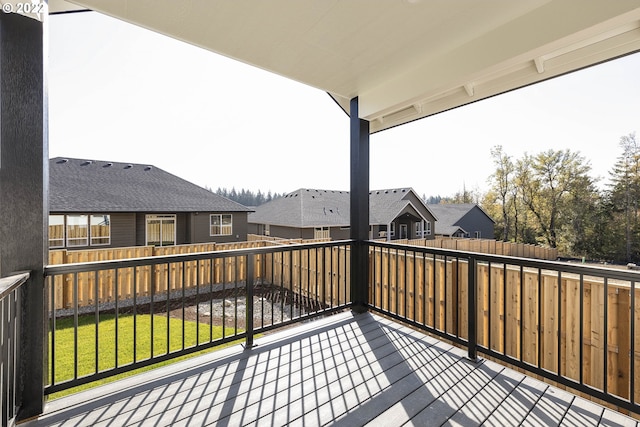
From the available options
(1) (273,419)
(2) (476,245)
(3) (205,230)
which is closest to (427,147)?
(2) (476,245)

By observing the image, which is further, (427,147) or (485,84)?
(427,147)

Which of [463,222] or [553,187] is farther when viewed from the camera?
[463,222]

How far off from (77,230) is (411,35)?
12.7 m

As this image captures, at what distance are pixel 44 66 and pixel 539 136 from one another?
2668cm

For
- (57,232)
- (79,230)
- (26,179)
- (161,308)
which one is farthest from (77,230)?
(26,179)

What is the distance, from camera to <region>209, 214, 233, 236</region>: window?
1357 centimetres

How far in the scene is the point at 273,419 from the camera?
177cm

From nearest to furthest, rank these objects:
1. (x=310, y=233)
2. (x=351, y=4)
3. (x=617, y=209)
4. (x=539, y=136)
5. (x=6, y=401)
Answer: (x=6, y=401), (x=351, y=4), (x=310, y=233), (x=617, y=209), (x=539, y=136)

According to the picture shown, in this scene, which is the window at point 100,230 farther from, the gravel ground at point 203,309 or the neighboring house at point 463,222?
the neighboring house at point 463,222

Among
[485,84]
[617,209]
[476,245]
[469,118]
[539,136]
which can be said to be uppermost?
[469,118]

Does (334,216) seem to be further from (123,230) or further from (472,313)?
(472,313)

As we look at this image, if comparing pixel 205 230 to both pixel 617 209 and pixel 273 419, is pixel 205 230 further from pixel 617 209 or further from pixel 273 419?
pixel 617 209

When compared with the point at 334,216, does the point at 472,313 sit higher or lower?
lower

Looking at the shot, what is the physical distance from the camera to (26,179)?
1689mm
